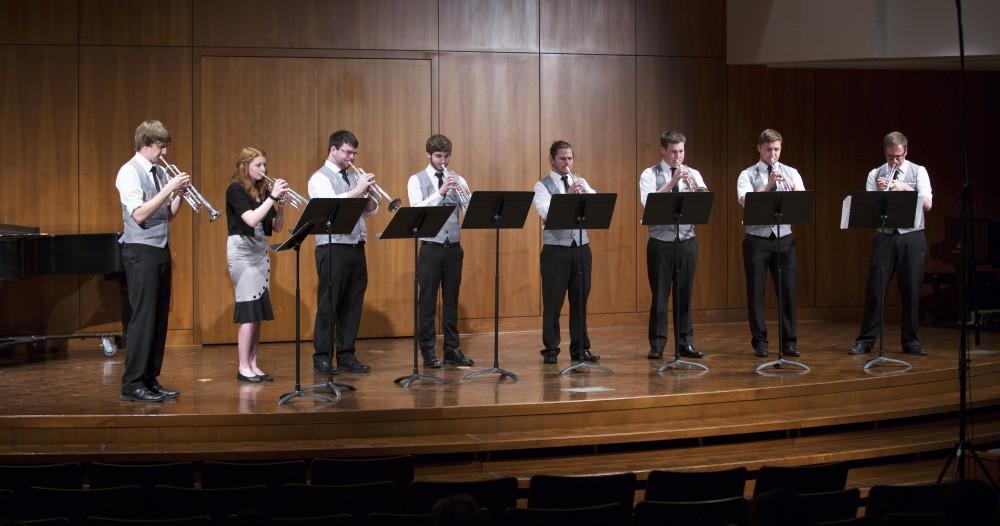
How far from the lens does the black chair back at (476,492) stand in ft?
14.2

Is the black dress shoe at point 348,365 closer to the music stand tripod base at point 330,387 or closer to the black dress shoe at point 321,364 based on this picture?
the black dress shoe at point 321,364

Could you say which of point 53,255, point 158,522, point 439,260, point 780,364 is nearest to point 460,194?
point 439,260

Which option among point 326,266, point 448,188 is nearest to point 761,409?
point 448,188

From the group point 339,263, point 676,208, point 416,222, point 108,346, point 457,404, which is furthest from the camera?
point 108,346

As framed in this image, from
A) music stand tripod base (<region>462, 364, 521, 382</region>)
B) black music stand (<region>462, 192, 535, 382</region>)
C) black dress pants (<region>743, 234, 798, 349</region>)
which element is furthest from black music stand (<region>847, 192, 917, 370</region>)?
music stand tripod base (<region>462, 364, 521, 382</region>)

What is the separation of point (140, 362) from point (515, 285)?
4.42 metres

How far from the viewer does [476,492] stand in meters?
4.32

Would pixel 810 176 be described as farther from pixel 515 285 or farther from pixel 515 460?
pixel 515 460

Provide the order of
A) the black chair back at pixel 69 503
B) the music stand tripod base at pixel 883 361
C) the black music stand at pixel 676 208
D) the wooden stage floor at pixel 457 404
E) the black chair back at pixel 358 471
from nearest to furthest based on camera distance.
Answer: the black chair back at pixel 69 503 < the black chair back at pixel 358 471 < the wooden stage floor at pixel 457 404 < the black music stand at pixel 676 208 < the music stand tripod base at pixel 883 361

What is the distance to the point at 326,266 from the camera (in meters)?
7.54

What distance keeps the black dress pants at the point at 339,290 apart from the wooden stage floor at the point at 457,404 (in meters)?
0.32

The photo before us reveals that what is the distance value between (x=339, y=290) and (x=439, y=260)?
0.83 m

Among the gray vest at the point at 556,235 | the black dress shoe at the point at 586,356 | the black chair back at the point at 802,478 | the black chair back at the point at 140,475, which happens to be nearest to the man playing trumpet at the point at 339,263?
the gray vest at the point at 556,235

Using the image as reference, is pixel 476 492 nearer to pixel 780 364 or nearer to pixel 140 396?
pixel 140 396
